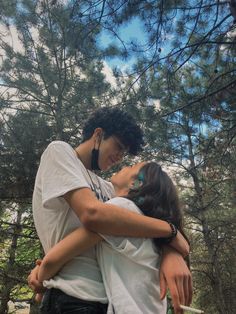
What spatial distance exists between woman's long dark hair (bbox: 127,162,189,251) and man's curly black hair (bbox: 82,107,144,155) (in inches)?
10.8

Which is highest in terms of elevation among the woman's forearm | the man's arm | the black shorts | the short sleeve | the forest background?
the forest background

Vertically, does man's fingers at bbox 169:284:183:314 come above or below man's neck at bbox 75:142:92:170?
below

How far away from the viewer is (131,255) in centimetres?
95

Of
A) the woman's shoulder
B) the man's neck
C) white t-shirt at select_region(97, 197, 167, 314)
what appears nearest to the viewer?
white t-shirt at select_region(97, 197, 167, 314)

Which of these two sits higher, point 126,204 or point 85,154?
point 85,154

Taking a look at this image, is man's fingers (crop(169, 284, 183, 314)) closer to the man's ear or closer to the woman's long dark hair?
the woman's long dark hair

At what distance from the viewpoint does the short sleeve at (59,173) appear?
103cm

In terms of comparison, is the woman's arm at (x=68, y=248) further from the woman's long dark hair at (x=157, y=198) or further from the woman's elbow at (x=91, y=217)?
the woman's long dark hair at (x=157, y=198)

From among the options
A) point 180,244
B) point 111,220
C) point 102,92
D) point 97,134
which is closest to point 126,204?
point 111,220

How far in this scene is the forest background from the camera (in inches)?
158

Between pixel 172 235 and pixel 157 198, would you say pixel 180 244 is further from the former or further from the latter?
pixel 157 198

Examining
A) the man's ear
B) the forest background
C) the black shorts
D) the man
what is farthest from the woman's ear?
the forest background

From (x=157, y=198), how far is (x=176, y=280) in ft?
0.84

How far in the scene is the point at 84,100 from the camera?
238 inches
